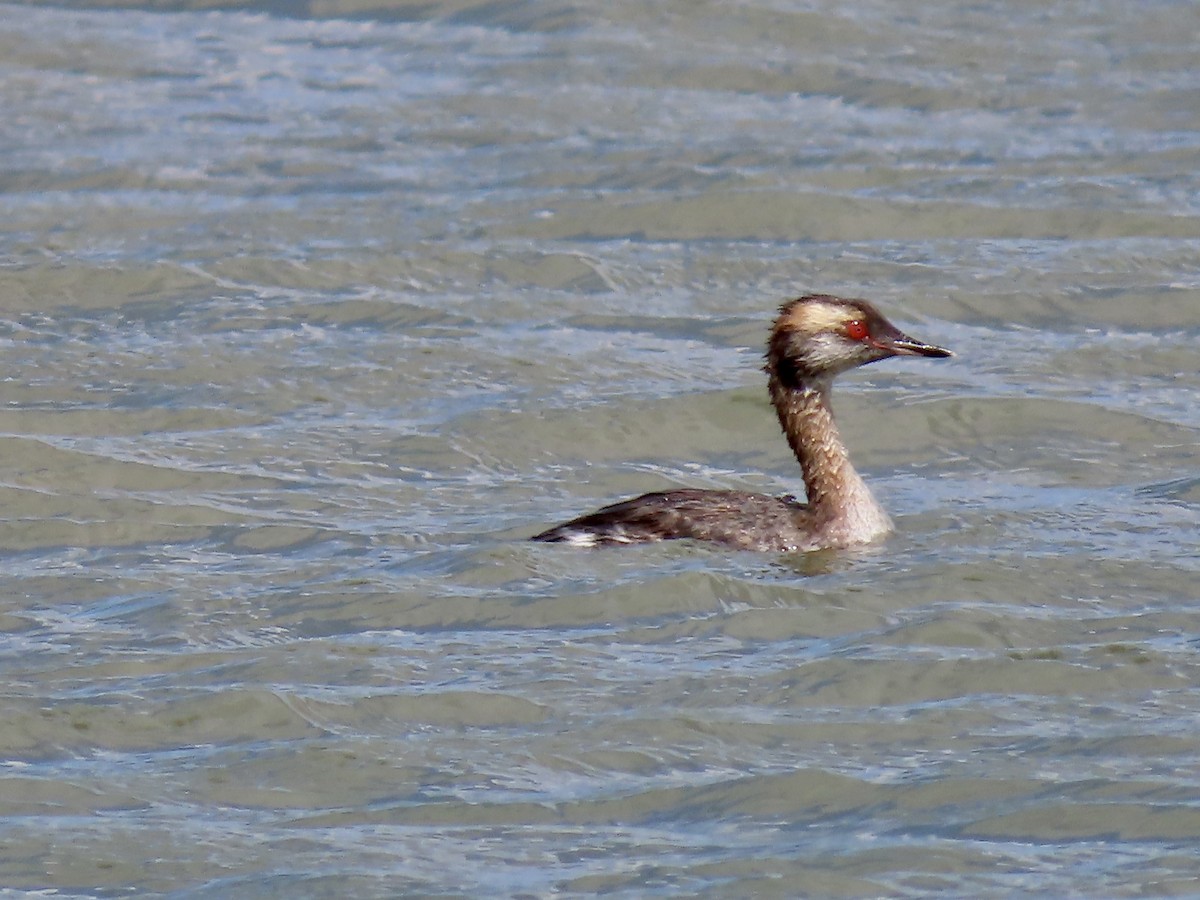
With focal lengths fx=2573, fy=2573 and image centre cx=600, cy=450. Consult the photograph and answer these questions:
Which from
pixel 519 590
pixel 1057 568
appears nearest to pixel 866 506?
pixel 1057 568

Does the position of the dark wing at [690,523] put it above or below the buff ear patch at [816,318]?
below

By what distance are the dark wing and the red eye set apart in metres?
0.89

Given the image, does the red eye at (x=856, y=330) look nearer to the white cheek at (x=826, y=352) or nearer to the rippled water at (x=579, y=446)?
the white cheek at (x=826, y=352)

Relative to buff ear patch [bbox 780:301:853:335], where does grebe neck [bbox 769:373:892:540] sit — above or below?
below

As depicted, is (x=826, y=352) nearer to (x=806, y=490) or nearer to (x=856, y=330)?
(x=856, y=330)

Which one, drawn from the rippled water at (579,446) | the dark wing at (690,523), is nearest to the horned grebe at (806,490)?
the dark wing at (690,523)

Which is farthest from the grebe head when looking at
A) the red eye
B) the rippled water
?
the rippled water

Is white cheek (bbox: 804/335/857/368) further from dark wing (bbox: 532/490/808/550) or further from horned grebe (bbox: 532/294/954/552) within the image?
dark wing (bbox: 532/490/808/550)

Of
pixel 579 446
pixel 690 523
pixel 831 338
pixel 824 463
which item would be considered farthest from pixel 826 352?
pixel 579 446

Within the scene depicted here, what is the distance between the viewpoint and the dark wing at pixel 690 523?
9977 millimetres

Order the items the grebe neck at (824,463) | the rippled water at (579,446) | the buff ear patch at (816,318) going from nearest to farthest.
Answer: the rippled water at (579,446)
the grebe neck at (824,463)
the buff ear patch at (816,318)

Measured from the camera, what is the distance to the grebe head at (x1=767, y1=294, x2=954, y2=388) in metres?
10.8

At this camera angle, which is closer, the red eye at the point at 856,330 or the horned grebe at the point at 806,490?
the horned grebe at the point at 806,490

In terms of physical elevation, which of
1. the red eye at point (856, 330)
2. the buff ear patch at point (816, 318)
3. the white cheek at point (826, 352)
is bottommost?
the white cheek at point (826, 352)
